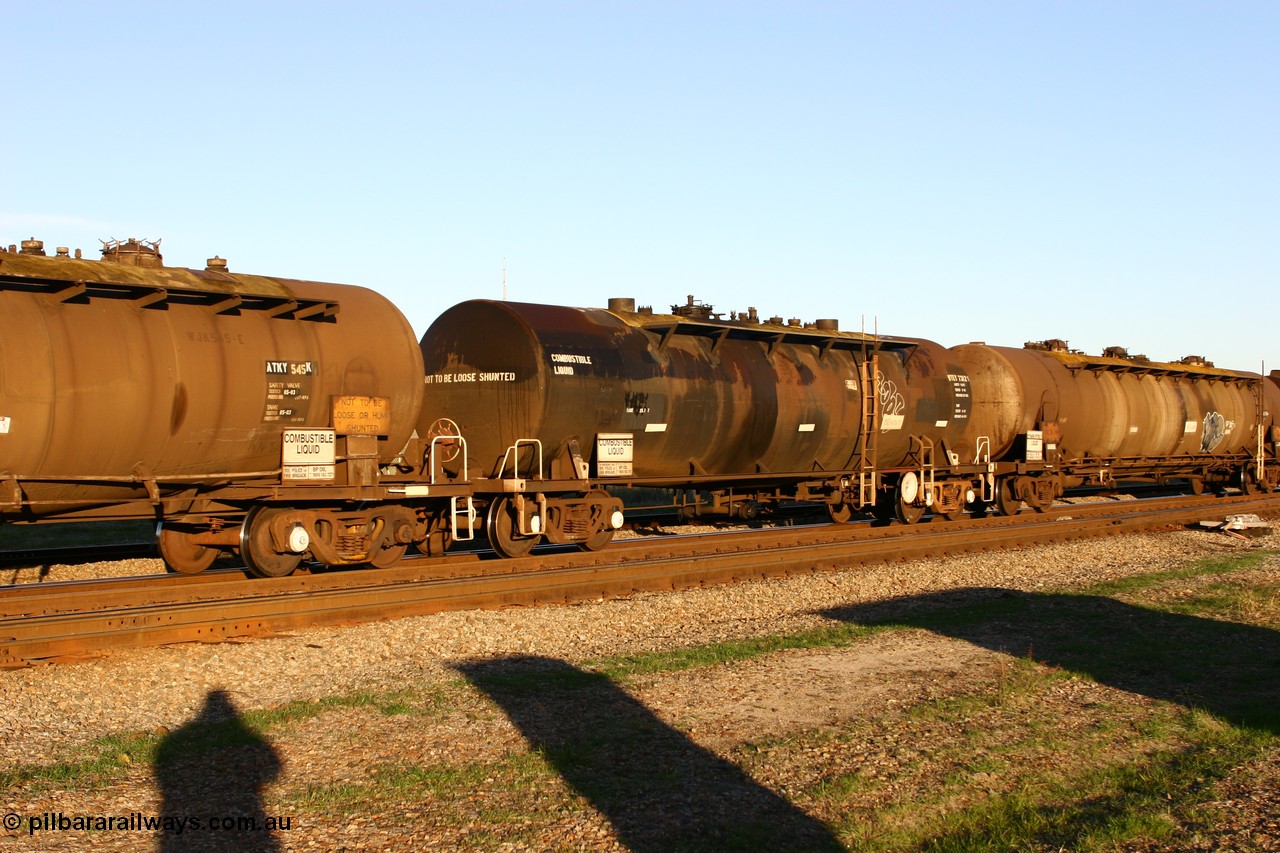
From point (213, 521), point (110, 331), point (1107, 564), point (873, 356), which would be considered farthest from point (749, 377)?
point (110, 331)

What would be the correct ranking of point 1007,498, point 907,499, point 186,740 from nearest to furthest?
point 186,740, point 907,499, point 1007,498

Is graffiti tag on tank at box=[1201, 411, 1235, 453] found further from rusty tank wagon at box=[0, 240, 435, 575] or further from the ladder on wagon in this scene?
rusty tank wagon at box=[0, 240, 435, 575]

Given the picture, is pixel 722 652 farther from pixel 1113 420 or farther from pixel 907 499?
pixel 1113 420

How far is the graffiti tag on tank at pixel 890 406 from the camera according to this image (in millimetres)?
22578

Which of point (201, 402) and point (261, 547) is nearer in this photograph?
point (201, 402)

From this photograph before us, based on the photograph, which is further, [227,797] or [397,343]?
[397,343]

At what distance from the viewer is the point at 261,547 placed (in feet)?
46.1

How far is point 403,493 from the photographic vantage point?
49.2 feet

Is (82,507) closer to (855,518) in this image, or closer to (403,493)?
(403,493)

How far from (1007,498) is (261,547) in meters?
18.1

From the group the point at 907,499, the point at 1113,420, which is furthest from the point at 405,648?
the point at 1113,420

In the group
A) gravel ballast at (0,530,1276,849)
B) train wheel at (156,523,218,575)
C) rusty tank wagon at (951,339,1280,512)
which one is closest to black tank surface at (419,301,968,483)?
gravel ballast at (0,530,1276,849)

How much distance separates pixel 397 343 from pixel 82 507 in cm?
451

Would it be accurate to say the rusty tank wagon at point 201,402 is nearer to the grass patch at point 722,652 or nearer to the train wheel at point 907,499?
the grass patch at point 722,652
